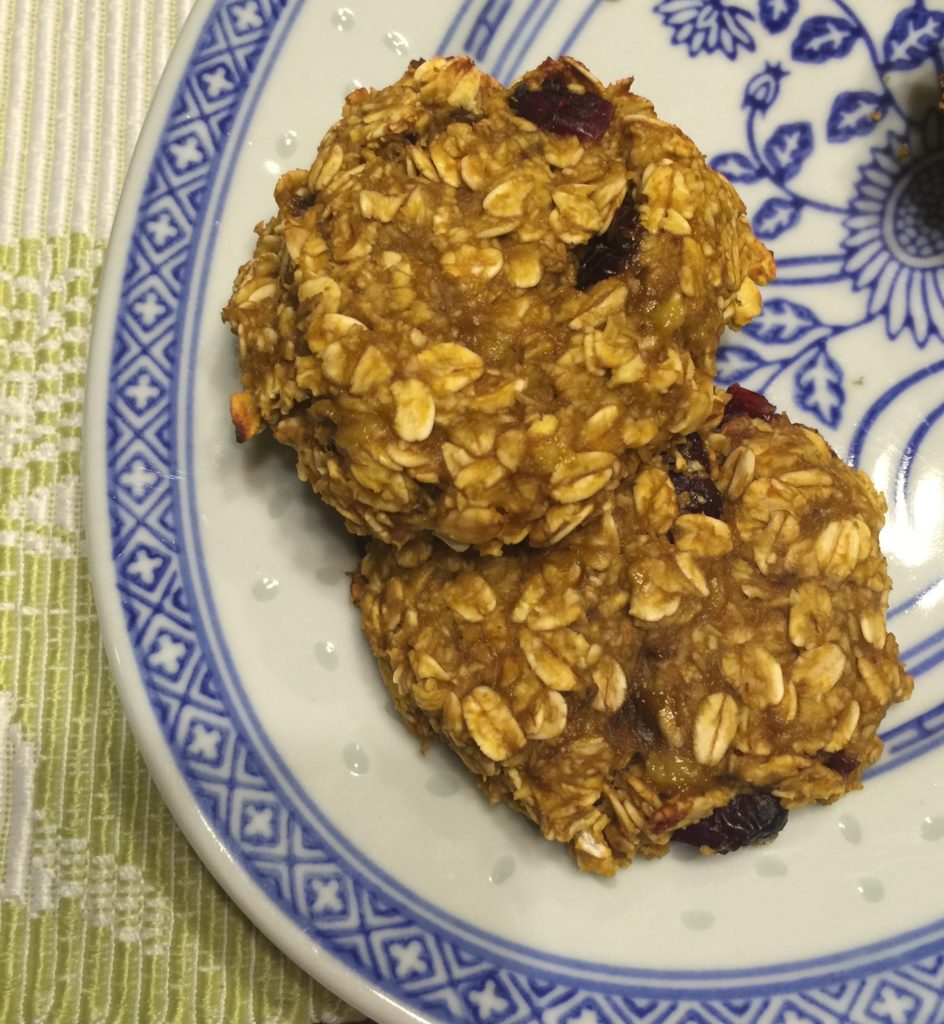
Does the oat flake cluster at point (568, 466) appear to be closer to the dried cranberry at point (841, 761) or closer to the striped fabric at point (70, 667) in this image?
the dried cranberry at point (841, 761)

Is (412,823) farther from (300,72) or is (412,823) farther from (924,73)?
(924,73)

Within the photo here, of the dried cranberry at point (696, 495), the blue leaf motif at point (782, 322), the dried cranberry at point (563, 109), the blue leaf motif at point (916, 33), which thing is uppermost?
the blue leaf motif at point (916, 33)

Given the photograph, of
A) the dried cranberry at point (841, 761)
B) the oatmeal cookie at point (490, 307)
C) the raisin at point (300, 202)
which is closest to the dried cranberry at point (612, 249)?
the oatmeal cookie at point (490, 307)

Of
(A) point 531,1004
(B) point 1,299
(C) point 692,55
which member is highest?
(C) point 692,55

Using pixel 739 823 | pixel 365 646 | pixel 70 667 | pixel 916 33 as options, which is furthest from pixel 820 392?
pixel 70 667

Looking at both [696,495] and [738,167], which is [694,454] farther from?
[738,167]

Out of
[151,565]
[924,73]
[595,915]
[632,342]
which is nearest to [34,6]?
[151,565]
